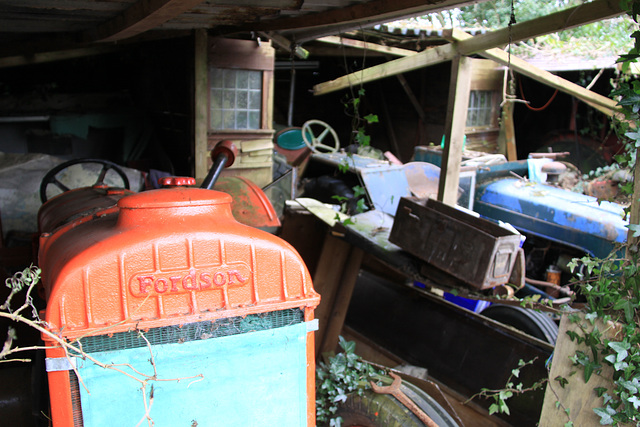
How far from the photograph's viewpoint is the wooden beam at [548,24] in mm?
2572

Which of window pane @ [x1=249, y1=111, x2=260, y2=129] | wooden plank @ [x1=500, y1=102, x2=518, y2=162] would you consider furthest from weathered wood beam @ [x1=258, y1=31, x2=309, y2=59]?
wooden plank @ [x1=500, y1=102, x2=518, y2=162]

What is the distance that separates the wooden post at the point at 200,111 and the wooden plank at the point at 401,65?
5.30 feet

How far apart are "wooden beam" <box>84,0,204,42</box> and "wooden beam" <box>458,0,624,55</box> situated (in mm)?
1893

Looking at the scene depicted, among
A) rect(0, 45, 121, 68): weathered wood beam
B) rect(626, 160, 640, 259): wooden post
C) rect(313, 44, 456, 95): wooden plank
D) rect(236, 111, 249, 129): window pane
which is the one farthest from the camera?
rect(236, 111, 249, 129): window pane

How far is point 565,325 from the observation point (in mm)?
2271

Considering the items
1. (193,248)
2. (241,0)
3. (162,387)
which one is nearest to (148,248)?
(193,248)

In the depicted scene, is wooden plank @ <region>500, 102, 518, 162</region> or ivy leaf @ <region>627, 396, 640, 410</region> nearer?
ivy leaf @ <region>627, 396, 640, 410</region>

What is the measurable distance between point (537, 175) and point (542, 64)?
111 inches

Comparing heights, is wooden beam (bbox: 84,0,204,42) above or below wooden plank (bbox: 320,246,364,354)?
above

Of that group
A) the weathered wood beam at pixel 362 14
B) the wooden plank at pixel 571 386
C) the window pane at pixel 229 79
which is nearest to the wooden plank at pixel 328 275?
the weathered wood beam at pixel 362 14

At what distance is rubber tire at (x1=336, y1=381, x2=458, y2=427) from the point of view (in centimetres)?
254

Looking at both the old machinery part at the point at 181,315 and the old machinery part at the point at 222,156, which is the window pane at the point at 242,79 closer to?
the old machinery part at the point at 222,156

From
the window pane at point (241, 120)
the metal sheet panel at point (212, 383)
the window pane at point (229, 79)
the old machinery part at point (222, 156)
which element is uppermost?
the window pane at point (229, 79)

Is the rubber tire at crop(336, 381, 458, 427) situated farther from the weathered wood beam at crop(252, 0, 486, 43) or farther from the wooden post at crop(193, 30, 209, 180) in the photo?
the wooden post at crop(193, 30, 209, 180)
